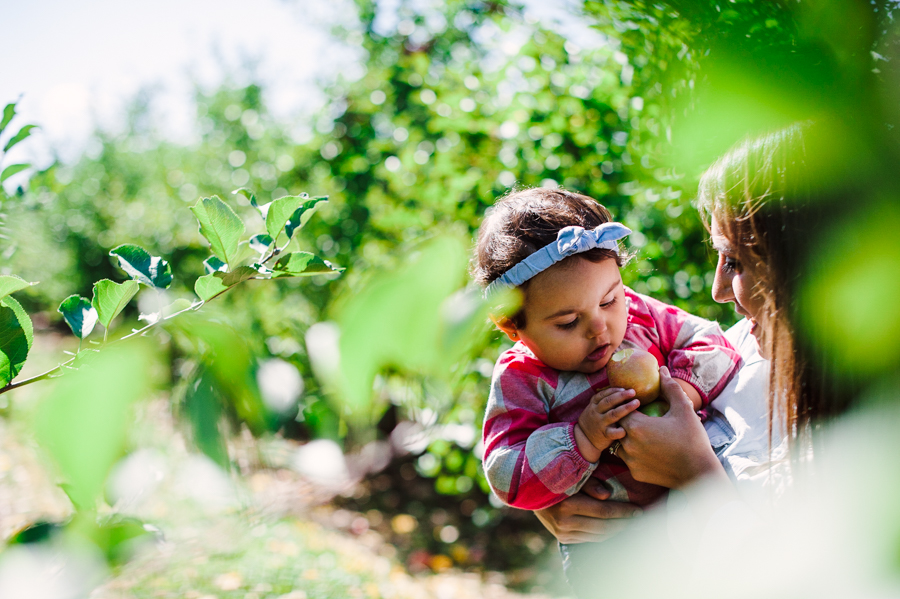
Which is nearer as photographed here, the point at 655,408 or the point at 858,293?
the point at 858,293

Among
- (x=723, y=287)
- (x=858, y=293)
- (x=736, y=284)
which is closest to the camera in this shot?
(x=858, y=293)

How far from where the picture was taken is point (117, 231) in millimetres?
7605

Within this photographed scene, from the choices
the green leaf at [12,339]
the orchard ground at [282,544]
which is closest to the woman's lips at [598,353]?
the orchard ground at [282,544]

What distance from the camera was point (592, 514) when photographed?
142 cm

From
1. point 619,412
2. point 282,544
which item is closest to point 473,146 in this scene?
point 619,412

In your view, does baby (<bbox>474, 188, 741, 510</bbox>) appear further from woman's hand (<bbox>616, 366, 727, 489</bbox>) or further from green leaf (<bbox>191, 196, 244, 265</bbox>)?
green leaf (<bbox>191, 196, 244, 265</bbox>)

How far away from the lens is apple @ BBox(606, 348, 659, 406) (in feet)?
4.26

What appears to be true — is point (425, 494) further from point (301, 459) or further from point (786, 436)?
point (301, 459)

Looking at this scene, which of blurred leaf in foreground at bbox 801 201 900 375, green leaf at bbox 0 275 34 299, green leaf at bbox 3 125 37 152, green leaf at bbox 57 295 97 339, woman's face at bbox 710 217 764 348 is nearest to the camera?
green leaf at bbox 0 275 34 299

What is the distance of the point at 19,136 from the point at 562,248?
1.15 m

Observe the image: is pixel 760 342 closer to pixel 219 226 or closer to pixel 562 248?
pixel 562 248

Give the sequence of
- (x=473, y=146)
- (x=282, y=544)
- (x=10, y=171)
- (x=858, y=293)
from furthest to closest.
Result: (x=282, y=544) → (x=473, y=146) → (x=10, y=171) → (x=858, y=293)

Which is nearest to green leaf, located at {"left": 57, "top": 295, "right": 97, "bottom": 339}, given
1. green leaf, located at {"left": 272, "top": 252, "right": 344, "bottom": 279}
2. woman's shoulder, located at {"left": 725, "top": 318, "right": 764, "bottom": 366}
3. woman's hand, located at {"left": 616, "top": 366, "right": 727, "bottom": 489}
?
green leaf, located at {"left": 272, "top": 252, "right": 344, "bottom": 279}

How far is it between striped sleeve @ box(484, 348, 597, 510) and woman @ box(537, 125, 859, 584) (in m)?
0.13
